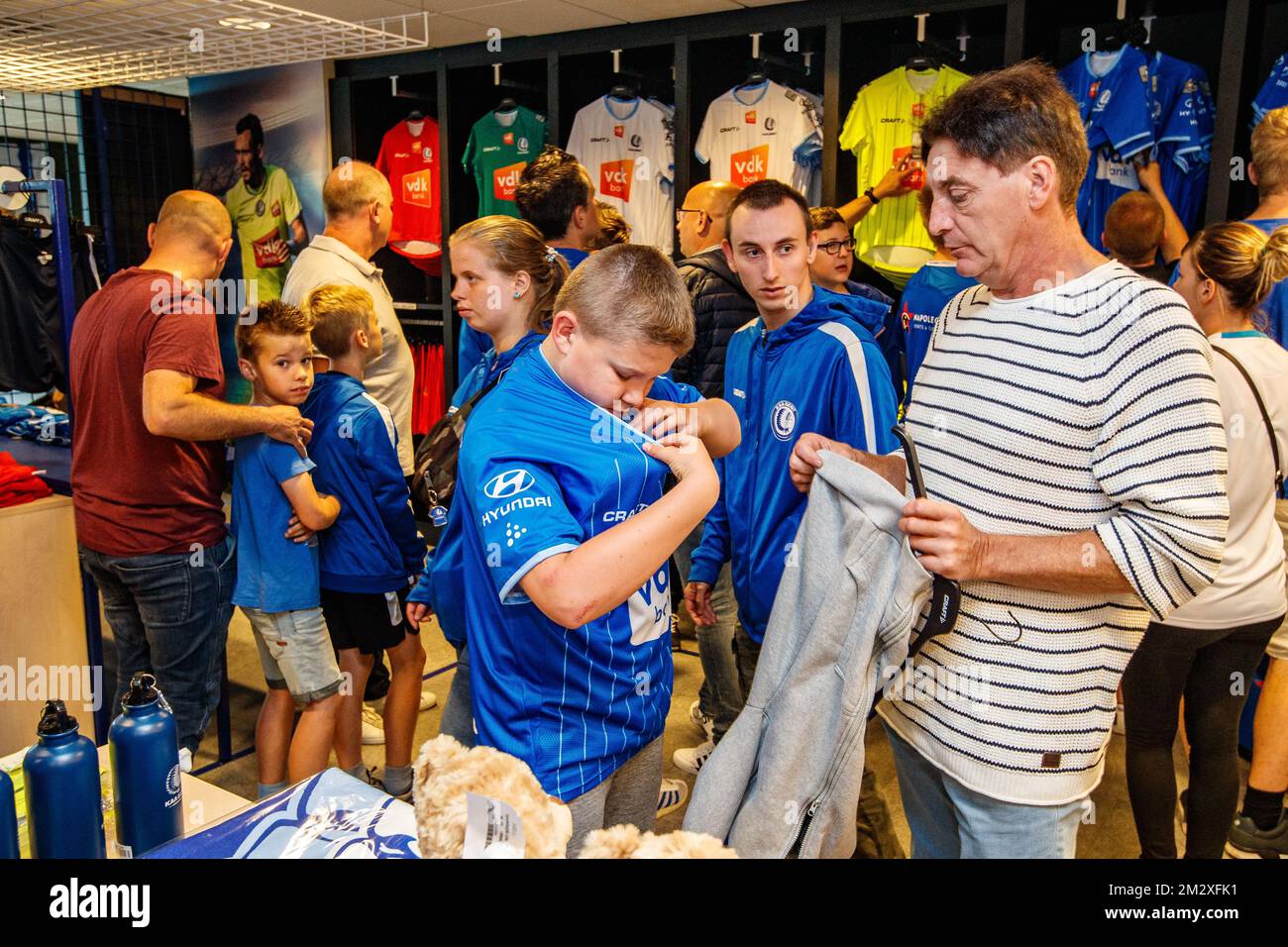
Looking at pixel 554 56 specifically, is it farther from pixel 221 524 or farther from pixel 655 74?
pixel 221 524

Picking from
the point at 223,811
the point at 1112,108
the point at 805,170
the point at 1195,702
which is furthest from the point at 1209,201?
the point at 223,811

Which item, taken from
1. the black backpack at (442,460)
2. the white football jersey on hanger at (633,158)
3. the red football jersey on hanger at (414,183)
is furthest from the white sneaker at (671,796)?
the red football jersey on hanger at (414,183)

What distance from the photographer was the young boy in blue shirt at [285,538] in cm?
253

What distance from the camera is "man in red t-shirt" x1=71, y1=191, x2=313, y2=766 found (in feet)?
8.16

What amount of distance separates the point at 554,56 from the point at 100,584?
373 centimetres

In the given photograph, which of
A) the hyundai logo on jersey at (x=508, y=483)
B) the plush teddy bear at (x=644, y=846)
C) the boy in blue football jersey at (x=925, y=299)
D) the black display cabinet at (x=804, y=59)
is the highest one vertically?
the black display cabinet at (x=804, y=59)

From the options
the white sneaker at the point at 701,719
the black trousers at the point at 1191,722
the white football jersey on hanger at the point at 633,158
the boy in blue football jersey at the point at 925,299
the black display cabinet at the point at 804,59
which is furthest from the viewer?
the white football jersey on hanger at the point at 633,158

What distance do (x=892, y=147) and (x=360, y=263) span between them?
8.14 ft

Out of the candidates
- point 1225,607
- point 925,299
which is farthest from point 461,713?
point 925,299

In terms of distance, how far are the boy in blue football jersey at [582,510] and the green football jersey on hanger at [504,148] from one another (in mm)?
4327

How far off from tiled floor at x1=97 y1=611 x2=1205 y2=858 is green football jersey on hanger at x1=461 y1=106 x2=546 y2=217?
2.55 metres

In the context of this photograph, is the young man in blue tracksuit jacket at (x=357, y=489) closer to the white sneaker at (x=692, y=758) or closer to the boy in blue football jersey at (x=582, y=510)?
the white sneaker at (x=692, y=758)

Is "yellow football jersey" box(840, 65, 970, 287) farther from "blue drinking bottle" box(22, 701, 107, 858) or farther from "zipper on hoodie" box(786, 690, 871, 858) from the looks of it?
"blue drinking bottle" box(22, 701, 107, 858)
